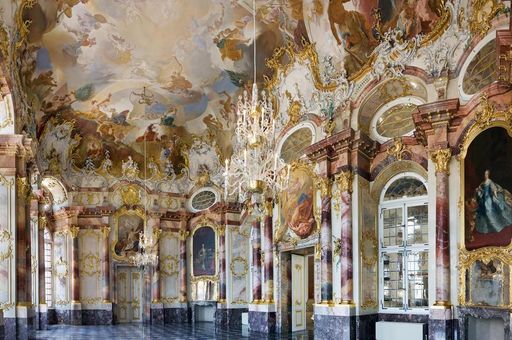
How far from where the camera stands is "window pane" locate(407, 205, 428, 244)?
1409cm

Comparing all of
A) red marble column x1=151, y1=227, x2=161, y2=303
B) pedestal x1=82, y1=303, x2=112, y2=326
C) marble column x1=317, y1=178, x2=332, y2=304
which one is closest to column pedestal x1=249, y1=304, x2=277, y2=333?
marble column x1=317, y1=178, x2=332, y2=304

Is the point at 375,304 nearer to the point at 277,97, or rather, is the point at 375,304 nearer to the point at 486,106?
the point at 486,106

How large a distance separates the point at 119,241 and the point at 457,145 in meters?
17.1

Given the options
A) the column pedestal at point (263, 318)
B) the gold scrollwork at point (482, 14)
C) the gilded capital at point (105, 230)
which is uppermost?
the gold scrollwork at point (482, 14)

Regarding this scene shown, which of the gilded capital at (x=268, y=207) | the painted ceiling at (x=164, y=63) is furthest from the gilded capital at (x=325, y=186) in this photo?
the gilded capital at (x=268, y=207)

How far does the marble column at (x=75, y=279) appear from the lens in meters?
24.0

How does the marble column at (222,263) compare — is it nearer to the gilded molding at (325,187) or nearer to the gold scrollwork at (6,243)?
the gilded molding at (325,187)

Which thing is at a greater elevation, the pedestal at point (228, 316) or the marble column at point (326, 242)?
the marble column at point (326, 242)

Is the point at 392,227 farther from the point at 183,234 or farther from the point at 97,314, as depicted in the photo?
the point at 97,314

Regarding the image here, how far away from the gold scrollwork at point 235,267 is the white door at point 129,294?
17.5 feet

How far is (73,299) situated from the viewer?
79.5 feet

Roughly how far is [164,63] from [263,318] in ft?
31.0

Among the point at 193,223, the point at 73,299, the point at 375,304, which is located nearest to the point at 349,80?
the point at 375,304

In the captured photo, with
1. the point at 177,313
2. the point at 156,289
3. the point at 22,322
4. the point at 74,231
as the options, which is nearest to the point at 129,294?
the point at 156,289
